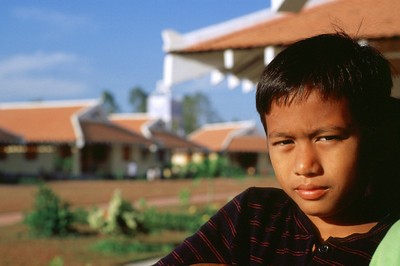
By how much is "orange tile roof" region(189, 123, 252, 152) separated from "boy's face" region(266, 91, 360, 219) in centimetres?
4413

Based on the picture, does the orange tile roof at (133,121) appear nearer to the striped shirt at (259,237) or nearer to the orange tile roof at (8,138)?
the orange tile roof at (8,138)

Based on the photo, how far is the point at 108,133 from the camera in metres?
34.1

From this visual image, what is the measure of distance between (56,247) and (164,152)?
33.6 meters

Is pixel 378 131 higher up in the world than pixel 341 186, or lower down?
higher up

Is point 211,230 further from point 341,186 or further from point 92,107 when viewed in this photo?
point 92,107

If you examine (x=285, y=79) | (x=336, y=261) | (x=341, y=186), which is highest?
(x=285, y=79)

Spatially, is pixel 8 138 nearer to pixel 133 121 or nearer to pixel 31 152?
pixel 31 152

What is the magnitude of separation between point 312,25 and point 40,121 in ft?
102

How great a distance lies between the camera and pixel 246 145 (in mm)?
45906

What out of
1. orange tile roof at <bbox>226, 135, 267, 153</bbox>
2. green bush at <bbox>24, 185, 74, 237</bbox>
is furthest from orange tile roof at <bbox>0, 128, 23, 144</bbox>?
orange tile roof at <bbox>226, 135, 267, 153</bbox>

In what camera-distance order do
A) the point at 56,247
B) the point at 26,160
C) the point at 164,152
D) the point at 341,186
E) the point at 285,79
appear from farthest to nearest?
1. the point at 164,152
2. the point at 26,160
3. the point at 56,247
4. the point at 285,79
5. the point at 341,186

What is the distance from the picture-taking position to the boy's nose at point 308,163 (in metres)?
1.13

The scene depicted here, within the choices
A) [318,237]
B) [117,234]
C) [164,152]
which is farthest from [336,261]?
[164,152]

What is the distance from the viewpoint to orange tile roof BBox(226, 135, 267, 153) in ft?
149
